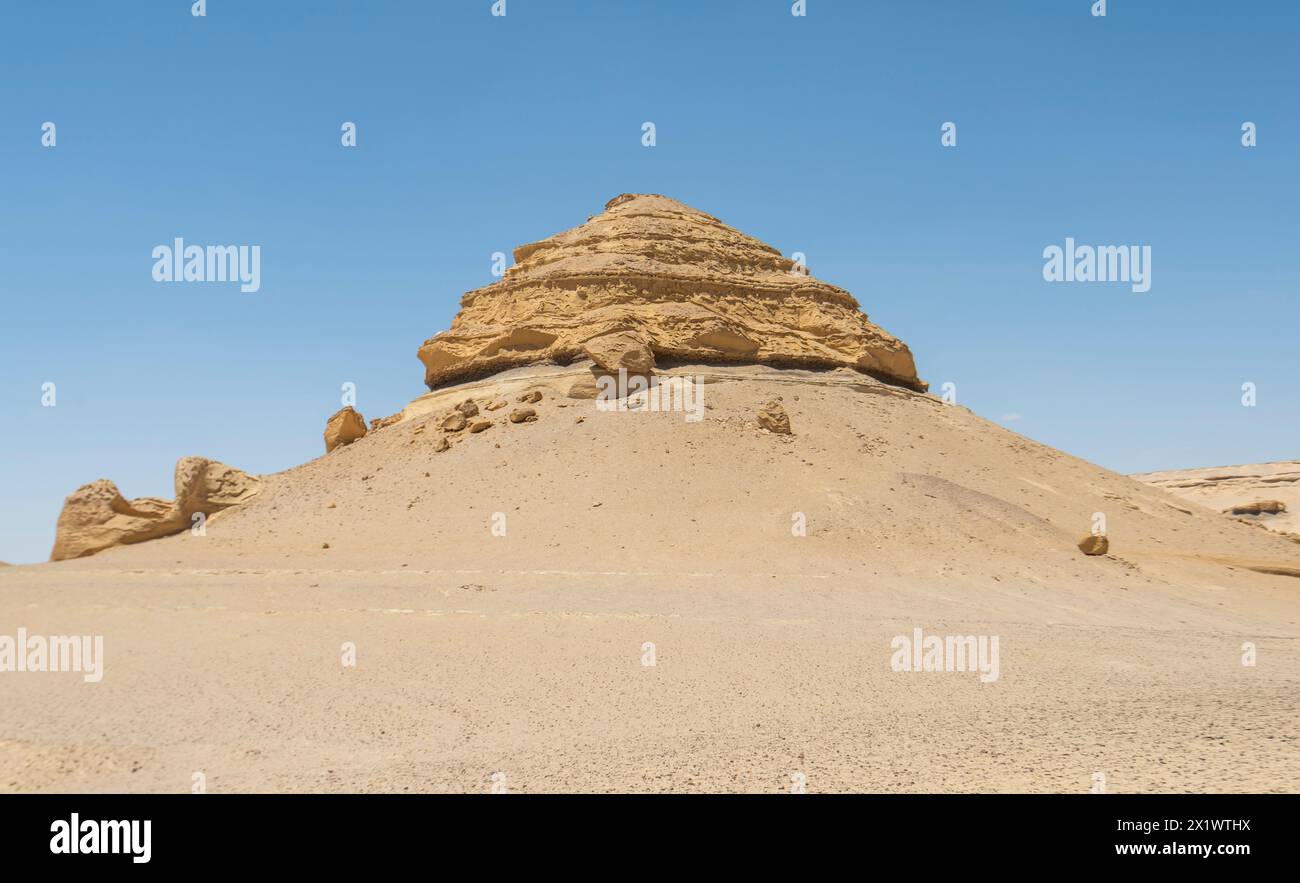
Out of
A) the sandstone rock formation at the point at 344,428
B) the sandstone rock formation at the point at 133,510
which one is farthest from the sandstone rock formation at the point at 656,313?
the sandstone rock formation at the point at 133,510

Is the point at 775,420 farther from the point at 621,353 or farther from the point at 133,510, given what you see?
the point at 133,510

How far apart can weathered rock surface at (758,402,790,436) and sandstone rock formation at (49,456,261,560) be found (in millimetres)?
14750

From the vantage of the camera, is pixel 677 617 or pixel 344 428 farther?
pixel 344 428

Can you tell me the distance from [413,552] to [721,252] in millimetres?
19746

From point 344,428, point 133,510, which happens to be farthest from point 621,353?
point 133,510

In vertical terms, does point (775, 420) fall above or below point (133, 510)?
above

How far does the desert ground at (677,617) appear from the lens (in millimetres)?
6688

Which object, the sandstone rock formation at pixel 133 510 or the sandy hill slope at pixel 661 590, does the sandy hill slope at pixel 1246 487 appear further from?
the sandstone rock formation at pixel 133 510

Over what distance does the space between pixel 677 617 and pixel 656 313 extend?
61.9 feet

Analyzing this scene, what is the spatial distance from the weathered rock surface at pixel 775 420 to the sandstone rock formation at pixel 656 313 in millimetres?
4482

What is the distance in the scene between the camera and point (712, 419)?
1021 inches

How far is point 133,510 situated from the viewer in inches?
939

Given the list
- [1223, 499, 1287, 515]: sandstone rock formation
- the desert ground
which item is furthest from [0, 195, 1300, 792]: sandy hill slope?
[1223, 499, 1287, 515]: sandstone rock formation
